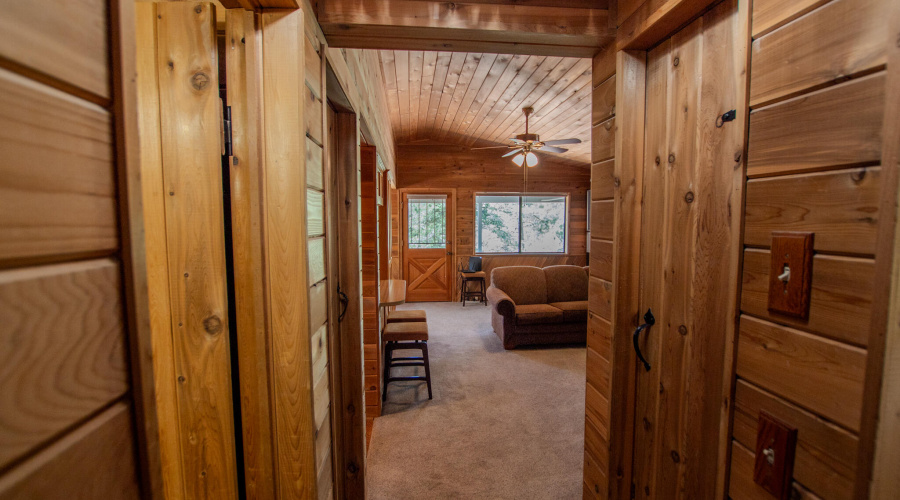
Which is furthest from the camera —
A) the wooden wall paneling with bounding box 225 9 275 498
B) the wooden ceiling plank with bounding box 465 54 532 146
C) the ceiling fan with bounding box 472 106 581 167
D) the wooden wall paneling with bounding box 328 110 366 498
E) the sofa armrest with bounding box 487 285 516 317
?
the ceiling fan with bounding box 472 106 581 167

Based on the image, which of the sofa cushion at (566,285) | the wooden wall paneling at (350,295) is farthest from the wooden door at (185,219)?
the sofa cushion at (566,285)

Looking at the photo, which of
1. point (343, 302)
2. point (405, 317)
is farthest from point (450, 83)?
point (343, 302)

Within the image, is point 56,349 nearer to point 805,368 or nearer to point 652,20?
point 805,368

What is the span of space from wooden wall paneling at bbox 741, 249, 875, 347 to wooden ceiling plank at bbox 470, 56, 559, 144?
280 centimetres

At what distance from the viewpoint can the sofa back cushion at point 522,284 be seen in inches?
184

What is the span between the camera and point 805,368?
2.46ft

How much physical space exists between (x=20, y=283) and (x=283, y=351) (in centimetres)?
73

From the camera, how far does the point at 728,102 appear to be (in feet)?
3.34

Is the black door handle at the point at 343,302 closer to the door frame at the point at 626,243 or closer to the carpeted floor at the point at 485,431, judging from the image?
the carpeted floor at the point at 485,431

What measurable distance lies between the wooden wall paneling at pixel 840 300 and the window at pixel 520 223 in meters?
6.29

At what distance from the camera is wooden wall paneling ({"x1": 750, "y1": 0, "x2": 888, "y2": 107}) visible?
0.64 metres

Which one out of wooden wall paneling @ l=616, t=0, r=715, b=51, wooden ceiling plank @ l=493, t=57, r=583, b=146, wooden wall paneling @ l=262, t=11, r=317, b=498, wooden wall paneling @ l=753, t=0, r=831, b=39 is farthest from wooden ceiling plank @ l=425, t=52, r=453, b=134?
wooden wall paneling @ l=753, t=0, r=831, b=39

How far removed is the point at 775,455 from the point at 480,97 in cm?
403

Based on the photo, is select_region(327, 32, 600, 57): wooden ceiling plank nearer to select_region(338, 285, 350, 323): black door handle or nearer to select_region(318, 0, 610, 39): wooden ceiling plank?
select_region(318, 0, 610, 39): wooden ceiling plank
